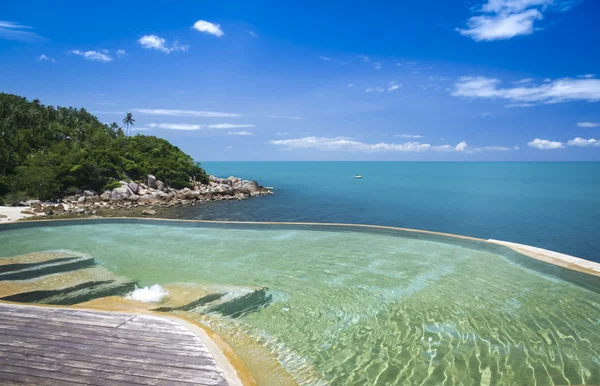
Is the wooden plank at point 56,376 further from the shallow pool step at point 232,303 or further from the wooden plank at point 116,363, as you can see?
the shallow pool step at point 232,303

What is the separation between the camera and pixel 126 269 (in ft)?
32.7

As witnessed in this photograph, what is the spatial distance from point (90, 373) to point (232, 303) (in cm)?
370

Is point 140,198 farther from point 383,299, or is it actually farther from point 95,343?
point 95,343

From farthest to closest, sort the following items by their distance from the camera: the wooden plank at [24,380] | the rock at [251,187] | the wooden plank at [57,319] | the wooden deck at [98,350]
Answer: the rock at [251,187] → the wooden plank at [57,319] → the wooden deck at [98,350] → the wooden plank at [24,380]

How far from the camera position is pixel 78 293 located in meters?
7.88

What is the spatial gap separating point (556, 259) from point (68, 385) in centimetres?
1225

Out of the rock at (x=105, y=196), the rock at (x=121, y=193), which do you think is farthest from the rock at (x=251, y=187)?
the rock at (x=105, y=196)

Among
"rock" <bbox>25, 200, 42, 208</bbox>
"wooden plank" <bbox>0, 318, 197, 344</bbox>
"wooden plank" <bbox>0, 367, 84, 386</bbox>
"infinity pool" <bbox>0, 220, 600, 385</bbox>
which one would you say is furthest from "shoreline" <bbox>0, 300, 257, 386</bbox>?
"rock" <bbox>25, 200, 42, 208</bbox>

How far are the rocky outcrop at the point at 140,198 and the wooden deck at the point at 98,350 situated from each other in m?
22.3

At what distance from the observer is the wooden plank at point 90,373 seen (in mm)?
3854

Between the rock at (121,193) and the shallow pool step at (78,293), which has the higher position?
the rock at (121,193)

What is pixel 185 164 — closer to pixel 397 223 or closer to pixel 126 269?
pixel 397 223

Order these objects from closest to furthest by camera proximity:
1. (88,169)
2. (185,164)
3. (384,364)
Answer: (384,364)
(88,169)
(185,164)

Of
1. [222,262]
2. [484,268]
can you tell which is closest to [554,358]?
[484,268]
